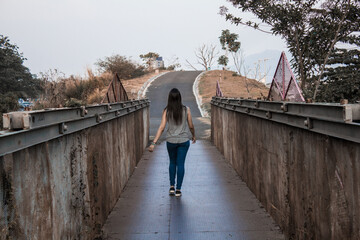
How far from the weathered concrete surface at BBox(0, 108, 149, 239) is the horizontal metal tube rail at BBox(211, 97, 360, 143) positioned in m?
2.28

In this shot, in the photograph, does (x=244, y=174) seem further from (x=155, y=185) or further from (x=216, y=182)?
(x=155, y=185)

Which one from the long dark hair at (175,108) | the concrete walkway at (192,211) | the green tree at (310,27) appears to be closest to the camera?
the concrete walkway at (192,211)

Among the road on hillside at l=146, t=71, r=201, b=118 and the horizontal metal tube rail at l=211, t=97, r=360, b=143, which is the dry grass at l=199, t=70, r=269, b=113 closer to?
A: the road on hillside at l=146, t=71, r=201, b=118

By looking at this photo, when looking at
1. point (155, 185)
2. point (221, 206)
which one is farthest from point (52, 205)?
point (155, 185)

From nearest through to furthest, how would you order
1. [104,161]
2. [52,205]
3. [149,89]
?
[52,205], [104,161], [149,89]

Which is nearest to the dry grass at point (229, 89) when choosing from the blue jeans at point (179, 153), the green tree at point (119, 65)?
the green tree at point (119, 65)

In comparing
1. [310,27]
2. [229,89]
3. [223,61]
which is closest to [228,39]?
[223,61]

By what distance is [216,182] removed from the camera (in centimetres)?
855

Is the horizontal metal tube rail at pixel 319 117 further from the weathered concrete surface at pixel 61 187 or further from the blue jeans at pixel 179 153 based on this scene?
the weathered concrete surface at pixel 61 187

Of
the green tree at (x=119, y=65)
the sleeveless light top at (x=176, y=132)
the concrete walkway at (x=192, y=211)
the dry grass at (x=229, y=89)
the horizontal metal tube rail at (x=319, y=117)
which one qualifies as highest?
the green tree at (x=119, y=65)

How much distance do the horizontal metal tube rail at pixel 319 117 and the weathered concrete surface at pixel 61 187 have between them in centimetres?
228

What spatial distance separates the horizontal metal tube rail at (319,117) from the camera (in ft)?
9.30

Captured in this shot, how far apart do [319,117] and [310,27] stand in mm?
9400

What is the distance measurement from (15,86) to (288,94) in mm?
31354
